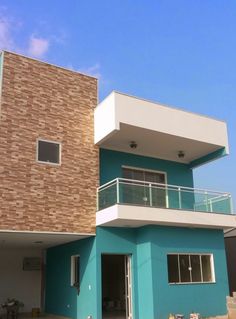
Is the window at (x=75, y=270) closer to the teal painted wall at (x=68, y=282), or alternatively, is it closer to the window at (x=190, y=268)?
the teal painted wall at (x=68, y=282)

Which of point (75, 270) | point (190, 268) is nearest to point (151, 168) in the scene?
point (190, 268)

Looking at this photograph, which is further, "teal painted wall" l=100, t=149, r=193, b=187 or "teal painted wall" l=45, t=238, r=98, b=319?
"teal painted wall" l=100, t=149, r=193, b=187

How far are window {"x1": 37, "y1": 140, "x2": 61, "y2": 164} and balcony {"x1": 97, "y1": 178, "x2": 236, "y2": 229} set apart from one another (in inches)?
81.7

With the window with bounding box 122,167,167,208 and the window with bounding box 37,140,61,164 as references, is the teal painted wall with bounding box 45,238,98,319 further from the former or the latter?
the window with bounding box 37,140,61,164

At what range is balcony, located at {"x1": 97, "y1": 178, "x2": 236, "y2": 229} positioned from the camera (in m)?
13.8

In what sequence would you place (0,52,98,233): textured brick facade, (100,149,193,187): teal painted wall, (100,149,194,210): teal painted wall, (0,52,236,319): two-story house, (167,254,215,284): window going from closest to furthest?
(0,52,98,233): textured brick facade → (0,52,236,319): two-story house → (167,254,215,284): window → (100,149,194,210): teal painted wall → (100,149,193,187): teal painted wall

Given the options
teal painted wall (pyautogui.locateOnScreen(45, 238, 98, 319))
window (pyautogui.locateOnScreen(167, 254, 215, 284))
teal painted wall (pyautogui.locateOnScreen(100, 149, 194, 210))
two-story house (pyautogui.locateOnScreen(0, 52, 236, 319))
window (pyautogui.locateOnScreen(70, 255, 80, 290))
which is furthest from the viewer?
window (pyautogui.locateOnScreen(70, 255, 80, 290))

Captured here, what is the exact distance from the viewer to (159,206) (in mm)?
14406

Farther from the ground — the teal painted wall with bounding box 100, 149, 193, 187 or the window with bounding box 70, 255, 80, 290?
the teal painted wall with bounding box 100, 149, 193, 187

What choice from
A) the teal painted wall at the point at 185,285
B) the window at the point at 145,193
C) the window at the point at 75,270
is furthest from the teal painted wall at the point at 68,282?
the window at the point at 145,193

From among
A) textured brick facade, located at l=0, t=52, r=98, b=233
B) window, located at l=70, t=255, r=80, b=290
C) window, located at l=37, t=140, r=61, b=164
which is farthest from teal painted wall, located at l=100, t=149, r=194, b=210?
window, located at l=70, t=255, r=80, b=290

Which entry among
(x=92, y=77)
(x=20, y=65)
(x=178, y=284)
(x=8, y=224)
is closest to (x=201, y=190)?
(x=178, y=284)

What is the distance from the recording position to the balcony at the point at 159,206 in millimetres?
13773

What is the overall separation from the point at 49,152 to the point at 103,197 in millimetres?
2612
